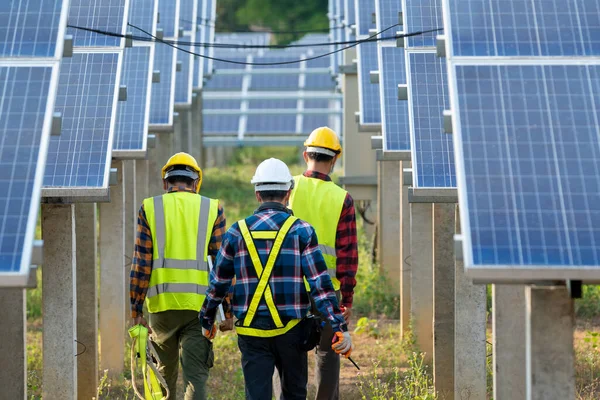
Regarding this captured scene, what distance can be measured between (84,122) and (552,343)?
469 cm

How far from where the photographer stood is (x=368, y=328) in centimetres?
1381

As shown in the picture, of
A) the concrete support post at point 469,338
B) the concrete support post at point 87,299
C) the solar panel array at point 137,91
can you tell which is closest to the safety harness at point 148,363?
the concrete support post at point 87,299

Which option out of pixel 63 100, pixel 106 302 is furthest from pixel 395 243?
pixel 63 100

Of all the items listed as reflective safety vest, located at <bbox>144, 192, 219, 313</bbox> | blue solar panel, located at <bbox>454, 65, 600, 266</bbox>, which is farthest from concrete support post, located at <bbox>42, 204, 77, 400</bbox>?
blue solar panel, located at <bbox>454, 65, 600, 266</bbox>

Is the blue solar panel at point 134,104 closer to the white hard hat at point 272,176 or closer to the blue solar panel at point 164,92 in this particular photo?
the blue solar panel at point 164,92

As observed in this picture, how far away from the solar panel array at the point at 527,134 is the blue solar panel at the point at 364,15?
1101cm

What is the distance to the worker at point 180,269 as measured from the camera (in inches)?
320

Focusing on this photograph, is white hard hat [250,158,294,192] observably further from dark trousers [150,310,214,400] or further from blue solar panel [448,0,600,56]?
dark trousers [150,310,214,400]

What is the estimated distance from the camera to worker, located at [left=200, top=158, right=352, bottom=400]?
22.5 feet

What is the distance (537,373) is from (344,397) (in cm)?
486

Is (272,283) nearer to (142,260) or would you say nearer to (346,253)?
(346,253)

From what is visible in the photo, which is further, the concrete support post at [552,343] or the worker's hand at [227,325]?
the worker's hand at [227,325]

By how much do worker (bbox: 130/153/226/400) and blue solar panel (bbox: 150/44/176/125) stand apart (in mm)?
7155

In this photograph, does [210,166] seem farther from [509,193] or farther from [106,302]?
[509,193]
